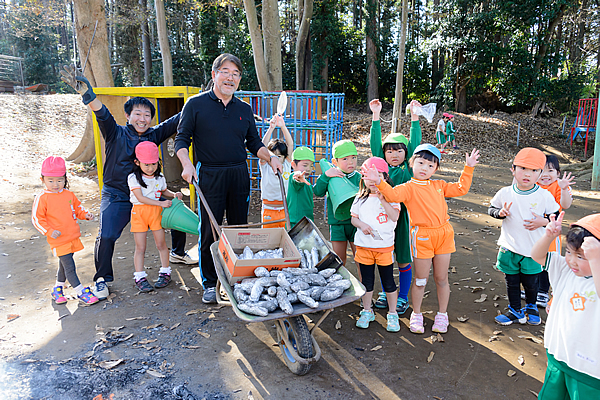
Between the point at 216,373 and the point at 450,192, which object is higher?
the point at 450,192

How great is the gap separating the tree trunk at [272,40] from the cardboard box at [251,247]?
7.33 meters

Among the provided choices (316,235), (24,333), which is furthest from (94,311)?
(316,235)

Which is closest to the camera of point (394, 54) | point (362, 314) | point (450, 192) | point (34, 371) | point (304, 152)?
point (34, 371)

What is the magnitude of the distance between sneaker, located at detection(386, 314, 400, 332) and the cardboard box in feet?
3.75

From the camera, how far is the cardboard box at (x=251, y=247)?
307cm

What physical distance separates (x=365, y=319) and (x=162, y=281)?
2373mm

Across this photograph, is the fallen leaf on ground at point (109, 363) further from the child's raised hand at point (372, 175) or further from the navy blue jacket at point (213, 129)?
the child's raised hand at point (372, 175)

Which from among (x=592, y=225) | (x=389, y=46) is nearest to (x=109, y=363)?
(x=592, y=225)

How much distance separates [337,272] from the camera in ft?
10.5

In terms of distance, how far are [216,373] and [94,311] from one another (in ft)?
5.77

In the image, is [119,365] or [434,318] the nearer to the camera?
[119,365]

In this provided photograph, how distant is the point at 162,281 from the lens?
4660 millimetres

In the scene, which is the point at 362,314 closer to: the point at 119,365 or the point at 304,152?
the point at 304,152

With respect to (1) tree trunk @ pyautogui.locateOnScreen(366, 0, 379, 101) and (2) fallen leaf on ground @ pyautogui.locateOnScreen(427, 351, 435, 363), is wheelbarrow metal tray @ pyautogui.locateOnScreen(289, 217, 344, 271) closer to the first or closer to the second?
(2) fallen leaf on ground @ pyautogui.locateOnScreen(427, 351, 435, 363)
